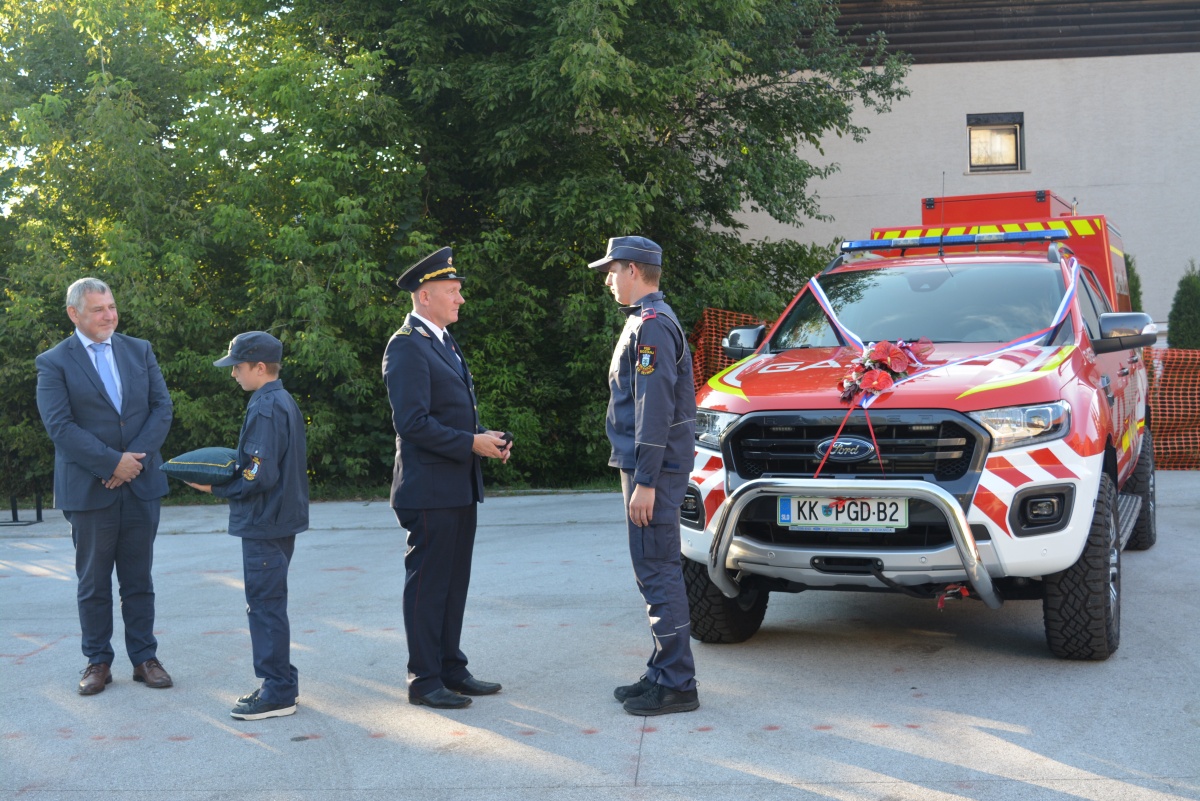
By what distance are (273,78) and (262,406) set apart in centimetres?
816

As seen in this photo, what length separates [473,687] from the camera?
538cm

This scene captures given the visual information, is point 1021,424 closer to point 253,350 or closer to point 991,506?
point 991,506

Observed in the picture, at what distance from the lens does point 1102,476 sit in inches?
227

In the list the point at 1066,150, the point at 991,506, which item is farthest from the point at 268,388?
the point at 1066,150

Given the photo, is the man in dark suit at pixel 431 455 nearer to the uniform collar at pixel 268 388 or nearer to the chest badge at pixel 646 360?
the uniform collar at pixel 268 388

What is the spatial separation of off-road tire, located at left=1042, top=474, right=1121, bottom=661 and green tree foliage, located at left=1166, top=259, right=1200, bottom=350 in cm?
1447

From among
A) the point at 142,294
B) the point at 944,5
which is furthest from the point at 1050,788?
the point at 944,5

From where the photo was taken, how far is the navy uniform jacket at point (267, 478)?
5.12 meters

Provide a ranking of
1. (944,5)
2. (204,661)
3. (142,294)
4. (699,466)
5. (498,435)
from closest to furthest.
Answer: (498,435) < (699,466) < (204,661) < (142,294) < (944,5)

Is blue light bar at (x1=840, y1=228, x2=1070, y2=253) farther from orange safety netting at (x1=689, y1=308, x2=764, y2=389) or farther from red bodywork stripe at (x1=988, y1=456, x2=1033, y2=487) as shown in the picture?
orange safety netting at (x1=689, y1=308, x2=764, y2=389)

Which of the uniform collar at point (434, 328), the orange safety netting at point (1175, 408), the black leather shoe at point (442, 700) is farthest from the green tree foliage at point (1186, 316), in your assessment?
the black leather shoe at point (442, 700)

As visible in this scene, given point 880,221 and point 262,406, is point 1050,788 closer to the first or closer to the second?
point 262,406

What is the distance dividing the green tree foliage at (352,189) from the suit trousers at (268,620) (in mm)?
7066

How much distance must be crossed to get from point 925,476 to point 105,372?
3733 mm
